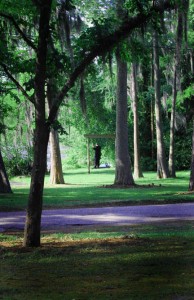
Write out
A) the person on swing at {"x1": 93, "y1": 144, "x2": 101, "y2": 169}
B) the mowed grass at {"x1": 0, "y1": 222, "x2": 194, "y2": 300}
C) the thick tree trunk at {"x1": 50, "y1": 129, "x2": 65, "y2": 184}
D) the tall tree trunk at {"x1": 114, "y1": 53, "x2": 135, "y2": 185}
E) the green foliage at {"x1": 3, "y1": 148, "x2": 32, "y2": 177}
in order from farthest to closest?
the person on swing at {"x1": 93, "y1": 144, "x2": 101, "y2": 169}
the green foliage at {"x1": 3, "y1": 148, "x2": 32, "y2": 177}
the thick tree trunk at {"x1": 50, "y1": 129, "x2": 65, "y2": 184}
the tall tree trunk at {"x1": 114, "y1": 53, "x2": 135, "y2": 185}
the mowed grass at {"x1": 0, "y1": 222, "x2": 194, "y2": 300}

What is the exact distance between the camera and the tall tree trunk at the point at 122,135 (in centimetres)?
2477

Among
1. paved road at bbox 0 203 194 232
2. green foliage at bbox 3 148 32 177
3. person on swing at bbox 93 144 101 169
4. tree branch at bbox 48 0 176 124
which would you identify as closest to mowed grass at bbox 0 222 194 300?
paved road at bbox 0 203 194 232

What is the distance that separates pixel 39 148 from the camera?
Answer: 9.31 metres

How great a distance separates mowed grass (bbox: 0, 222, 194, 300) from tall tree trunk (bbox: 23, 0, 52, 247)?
39 cm

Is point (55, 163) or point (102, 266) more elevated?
point (55, 163)

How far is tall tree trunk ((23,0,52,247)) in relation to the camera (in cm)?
922

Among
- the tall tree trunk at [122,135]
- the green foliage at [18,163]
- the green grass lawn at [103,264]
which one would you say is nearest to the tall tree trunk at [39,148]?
the green grass lawn at [103,264]

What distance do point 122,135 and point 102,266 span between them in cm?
1747

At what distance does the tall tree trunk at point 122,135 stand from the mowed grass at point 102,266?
43.1ft

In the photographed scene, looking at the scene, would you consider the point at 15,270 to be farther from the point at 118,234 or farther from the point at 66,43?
the point at 66,43

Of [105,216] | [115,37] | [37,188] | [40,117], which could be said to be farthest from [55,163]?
[37,188]

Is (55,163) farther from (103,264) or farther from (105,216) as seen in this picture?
(103,264)

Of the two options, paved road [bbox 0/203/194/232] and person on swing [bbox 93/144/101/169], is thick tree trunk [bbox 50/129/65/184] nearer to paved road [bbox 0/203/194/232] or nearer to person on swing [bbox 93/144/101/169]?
paved road [bbox 0/203/194/232]

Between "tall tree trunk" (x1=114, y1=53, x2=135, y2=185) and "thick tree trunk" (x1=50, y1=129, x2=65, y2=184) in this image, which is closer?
"tall tree trunk" (x1=114, y1=53, x2=135, y2=185)
